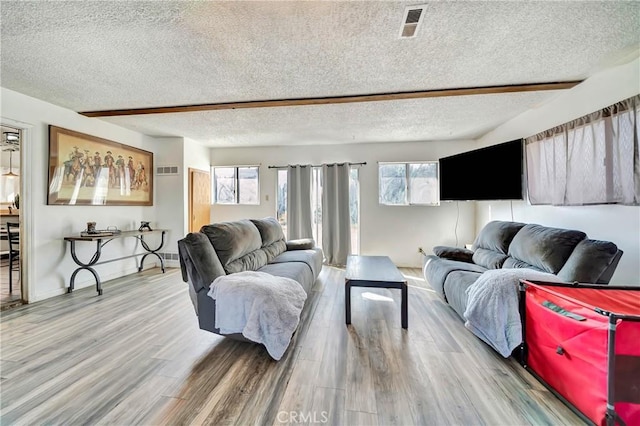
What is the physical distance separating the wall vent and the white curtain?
5621 mm

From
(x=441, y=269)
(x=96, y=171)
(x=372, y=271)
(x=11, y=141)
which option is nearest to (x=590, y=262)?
(x=441, y=269)

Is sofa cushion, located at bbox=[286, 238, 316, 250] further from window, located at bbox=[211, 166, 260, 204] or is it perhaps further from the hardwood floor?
window, located at bbox=[211, 166, 260, 204]

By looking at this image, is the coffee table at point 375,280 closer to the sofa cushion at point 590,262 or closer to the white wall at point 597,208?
the sofa cushion at point 590,262

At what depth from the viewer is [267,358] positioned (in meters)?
1.89

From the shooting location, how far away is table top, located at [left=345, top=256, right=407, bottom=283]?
245 cm

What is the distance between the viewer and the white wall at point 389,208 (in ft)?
15.8

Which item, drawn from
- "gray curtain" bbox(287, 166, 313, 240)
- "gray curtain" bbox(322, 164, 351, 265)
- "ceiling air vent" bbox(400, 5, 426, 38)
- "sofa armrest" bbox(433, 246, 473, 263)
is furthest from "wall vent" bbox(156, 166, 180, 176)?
"sofa armrest" bbox(433, 246, 473, 263)

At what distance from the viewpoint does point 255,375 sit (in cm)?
169

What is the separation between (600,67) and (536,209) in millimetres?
1555

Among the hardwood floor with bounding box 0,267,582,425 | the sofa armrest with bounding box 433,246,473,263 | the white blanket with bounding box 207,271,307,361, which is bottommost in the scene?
the hardwood floor with bounding box 0,267,582,425

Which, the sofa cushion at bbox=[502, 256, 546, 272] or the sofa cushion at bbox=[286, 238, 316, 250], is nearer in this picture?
the sofa cushion at bbox=[502, 256, 546, 272]

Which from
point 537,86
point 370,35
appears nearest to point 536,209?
point 537,86

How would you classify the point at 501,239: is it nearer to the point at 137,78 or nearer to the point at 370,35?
the point at 370,35

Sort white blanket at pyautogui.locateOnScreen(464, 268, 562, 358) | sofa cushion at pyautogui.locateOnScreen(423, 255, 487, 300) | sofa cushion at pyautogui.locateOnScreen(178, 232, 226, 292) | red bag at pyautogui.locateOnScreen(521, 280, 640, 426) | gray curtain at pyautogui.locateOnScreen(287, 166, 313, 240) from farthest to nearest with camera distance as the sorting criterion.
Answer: gray curtain at pyautogui.locateOnScreen(287, 166, 313, 240) < sofa cushion at pyautogui.locateOnScreen(423, 255, 487, 300) < sofa cushion at pyautogui.locateOnScreen(178, 232, 226, 292) < white blanket at pyautogui.locateOnScreen(464, 268, 562, 358) < red bag at pyautogui.locateOnScreen(521, 280, 640, 426)
